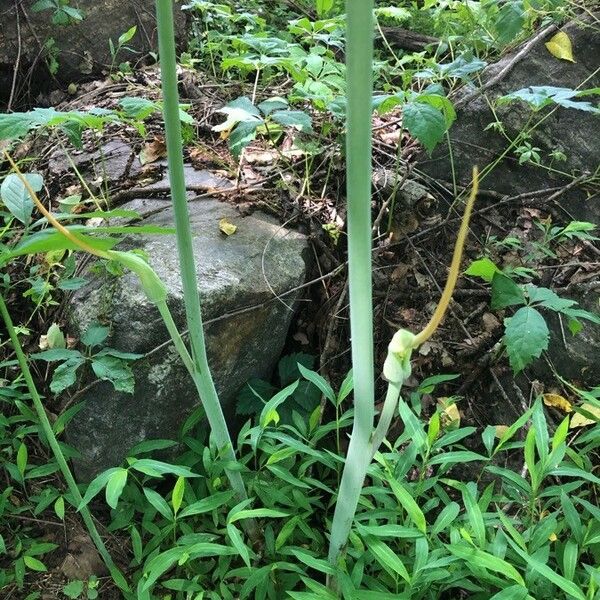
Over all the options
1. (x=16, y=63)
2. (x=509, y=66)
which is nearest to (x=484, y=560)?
(x=509, y=66)

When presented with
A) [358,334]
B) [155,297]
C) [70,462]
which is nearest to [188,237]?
[155,297]

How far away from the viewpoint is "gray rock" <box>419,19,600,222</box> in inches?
75.5

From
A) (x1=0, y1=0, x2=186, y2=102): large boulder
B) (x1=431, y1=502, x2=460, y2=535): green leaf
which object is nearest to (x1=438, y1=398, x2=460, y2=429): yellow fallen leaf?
(x1=431, y1=502, x2=460, y2=535): green leaf

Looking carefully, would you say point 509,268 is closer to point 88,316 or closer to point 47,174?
point 88,316

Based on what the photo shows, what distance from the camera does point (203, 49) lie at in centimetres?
251

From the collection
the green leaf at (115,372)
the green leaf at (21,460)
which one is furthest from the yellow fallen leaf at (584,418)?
the green leaf at (21,460)

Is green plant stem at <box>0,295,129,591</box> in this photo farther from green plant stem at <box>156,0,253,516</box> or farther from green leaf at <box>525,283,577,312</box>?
green leaf at <box>525,283,577,312</box>

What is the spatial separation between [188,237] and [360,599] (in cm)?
68

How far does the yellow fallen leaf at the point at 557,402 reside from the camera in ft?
4.85

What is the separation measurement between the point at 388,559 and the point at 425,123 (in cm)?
101

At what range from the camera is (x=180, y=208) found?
845mm

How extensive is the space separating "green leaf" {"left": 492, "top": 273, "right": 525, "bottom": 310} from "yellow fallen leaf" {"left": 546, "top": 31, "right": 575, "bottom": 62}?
1169 mm

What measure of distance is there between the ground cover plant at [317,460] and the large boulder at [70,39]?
1125 millimetres

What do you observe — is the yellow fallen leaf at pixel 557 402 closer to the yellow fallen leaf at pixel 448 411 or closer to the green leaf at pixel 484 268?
the yellow fallen leaf at pixel 448 411
